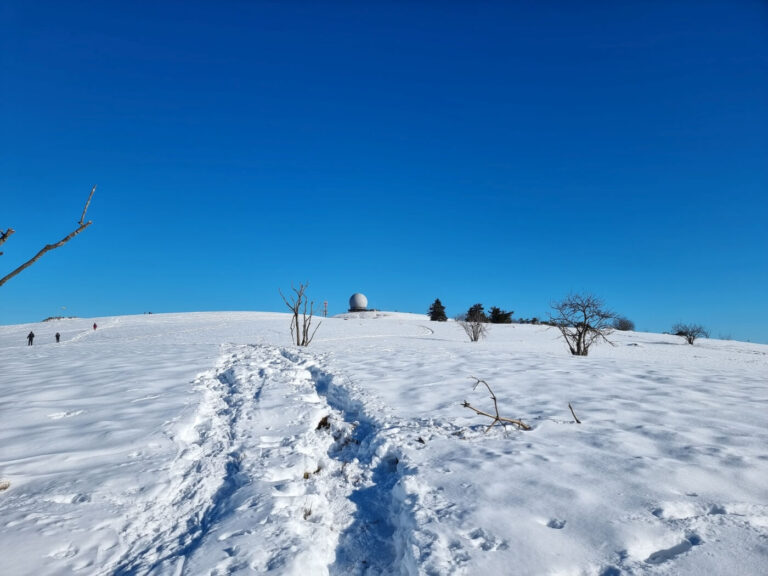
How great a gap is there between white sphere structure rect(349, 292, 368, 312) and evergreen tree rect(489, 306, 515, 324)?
952 inches

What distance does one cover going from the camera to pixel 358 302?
6794cm

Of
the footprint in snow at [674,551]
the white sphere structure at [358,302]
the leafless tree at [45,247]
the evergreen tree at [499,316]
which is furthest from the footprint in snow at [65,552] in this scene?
the white sphere structure at [358,302]

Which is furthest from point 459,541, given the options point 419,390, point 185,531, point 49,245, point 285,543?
point 419,390

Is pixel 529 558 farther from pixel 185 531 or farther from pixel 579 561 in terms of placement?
pixel 185 531

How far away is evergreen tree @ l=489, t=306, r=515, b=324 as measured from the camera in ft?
173

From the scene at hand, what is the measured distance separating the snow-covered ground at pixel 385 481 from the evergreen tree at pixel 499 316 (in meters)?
47.4

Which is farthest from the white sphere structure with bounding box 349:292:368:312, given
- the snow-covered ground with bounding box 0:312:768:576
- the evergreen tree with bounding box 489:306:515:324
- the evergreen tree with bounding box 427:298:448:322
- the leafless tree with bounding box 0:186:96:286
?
the leafless tree with bounding box 0:186:96:286

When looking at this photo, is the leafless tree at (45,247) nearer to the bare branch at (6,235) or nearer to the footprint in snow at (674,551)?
the bare branch at (6,235)

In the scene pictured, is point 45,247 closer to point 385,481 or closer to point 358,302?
point 385,481

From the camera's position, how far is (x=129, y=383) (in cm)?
688

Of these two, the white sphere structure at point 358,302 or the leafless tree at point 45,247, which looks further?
the white sphere structure at point 358,302

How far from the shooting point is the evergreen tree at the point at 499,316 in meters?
52.7

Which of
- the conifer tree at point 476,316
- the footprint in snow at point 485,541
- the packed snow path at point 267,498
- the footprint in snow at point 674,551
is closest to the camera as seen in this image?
the footprint in snow at point 674,551

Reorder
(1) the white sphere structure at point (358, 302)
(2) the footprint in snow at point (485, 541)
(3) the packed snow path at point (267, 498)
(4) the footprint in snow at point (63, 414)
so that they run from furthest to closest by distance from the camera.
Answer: (1) the white sphere structure at point (358, 302) < (4) the footprint in snow at point (63, 414) < (3) the packed snow path at point (267, 498) < (2) the footprint in snow at point (485, 541)
